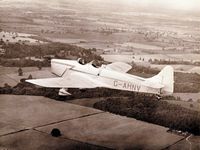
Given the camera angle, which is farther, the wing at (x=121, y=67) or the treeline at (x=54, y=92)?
the wing at (x=121, y=67)

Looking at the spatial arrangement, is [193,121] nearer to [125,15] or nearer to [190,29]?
[190,29]

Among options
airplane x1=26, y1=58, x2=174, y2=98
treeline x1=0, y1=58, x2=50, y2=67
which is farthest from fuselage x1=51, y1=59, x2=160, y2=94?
treeline x1=0, y1=58, x2=50, y2=67

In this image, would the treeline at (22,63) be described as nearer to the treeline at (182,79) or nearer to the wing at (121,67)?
the wing at (121,67)

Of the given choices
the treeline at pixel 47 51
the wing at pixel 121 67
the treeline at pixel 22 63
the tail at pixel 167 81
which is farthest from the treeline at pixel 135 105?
the treeline at pixel 47 51

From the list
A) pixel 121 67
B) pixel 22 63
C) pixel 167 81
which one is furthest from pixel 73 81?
pixel 22 63

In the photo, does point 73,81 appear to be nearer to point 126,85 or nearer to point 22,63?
point 126,85

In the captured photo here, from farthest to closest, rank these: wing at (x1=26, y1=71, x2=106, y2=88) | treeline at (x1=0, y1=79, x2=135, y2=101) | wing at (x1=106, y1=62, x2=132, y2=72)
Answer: wing at (x1=106, y1=62, x2=132, y2=72), treeline at (x1=0, y1=79, x2=135, y2=101), wing at (x1=26, y1=71, x2=106, y2=88)

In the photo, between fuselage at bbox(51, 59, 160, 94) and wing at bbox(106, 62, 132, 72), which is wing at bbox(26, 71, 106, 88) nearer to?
fuselage at bbox(51, 59, 160, 94)
